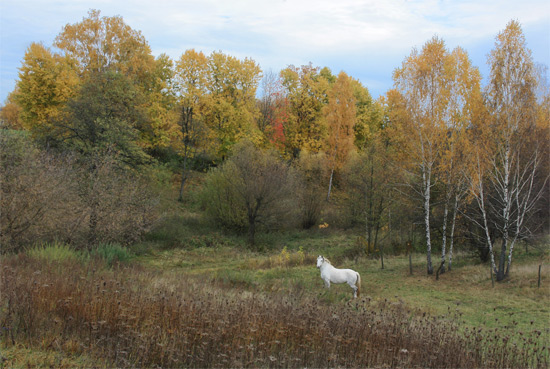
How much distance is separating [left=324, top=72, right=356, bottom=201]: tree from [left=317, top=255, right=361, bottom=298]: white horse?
24475mm

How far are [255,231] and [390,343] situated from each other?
24.5 meters

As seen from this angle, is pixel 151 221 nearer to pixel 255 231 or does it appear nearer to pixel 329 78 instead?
pixel 255 231

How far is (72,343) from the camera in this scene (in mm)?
5398

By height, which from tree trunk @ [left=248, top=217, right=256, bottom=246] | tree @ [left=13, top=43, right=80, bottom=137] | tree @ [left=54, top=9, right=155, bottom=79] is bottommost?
tree trunk @ [left=248, top=217, right=256, bottom=246]

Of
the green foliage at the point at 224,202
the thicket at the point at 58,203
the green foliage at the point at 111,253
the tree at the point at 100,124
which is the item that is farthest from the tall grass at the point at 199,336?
the green foliage at the point at 224,202

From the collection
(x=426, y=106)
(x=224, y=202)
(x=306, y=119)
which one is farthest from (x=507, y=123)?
(x=306, y=119)

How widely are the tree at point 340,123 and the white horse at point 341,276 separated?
2447 centimetres

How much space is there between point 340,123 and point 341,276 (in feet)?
87.7

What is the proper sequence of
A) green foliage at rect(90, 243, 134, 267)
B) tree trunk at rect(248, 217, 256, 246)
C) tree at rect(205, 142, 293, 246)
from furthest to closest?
tree trunk at rect(248, 217, 256, 246) → tree at rect(205, 142, 293, 246) → green foliage at rect(90, 243, 134, 267)

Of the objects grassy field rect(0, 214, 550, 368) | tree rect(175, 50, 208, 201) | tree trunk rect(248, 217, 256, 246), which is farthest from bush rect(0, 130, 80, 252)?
tree rect(175, 50, 208, 201)

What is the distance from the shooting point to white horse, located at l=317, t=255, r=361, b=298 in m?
14.3

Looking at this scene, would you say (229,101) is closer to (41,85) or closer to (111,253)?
(41,85)

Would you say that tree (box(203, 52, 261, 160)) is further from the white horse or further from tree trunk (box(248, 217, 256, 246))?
the white horse

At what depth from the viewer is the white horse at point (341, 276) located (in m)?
14.3
